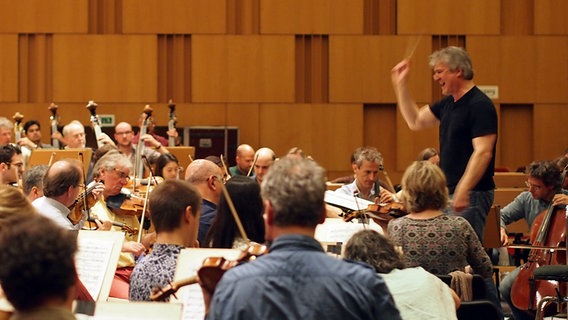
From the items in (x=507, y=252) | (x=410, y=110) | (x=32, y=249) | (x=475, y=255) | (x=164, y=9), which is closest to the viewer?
(x=32, y=249)

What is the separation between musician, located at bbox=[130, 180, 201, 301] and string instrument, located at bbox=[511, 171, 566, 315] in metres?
2.72

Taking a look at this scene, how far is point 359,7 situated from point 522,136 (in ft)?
7.96

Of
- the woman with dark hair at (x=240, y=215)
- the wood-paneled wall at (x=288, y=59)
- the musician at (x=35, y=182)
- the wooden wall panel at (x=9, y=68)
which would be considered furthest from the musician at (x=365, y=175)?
the wooden wall panel at (x=9, y=68)

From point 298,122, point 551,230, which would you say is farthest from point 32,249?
point 298,122

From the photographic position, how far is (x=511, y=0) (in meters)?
11.8

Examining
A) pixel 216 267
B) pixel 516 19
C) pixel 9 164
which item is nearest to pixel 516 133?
pixel 516 19

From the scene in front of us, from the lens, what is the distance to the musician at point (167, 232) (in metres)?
3.71

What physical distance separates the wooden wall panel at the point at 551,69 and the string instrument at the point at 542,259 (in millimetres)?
5742

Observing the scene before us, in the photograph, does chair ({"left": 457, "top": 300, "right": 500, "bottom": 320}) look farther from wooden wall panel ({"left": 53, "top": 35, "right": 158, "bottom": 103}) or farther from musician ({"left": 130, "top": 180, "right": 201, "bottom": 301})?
wooden wall panel ({"left": 53, "top": 35, "right": 158, "bottom": 103})

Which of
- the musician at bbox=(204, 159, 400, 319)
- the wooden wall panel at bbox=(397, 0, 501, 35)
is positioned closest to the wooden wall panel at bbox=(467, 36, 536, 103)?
the wooden wall panel at bbox=(397, 0, 501, 35)

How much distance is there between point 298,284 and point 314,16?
966cm

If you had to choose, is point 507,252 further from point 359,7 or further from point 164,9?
point 164,9

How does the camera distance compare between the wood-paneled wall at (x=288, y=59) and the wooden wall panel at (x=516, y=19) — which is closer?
the wood-paneled wall at (x=288, y=59)

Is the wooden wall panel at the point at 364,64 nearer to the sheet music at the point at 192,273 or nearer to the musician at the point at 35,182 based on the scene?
the musician at the point at 35,182
